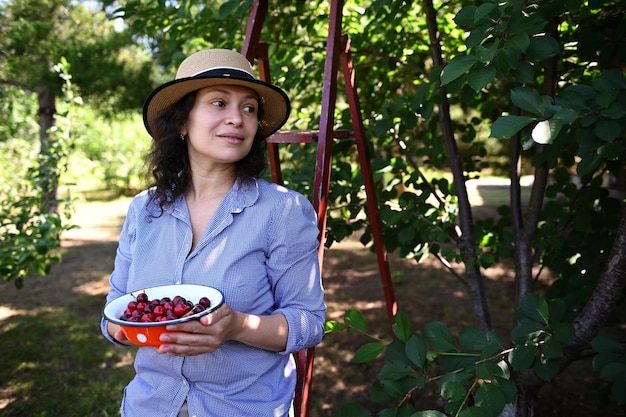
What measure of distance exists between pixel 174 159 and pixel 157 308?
55cm

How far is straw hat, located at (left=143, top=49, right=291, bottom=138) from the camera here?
1407 millimetres

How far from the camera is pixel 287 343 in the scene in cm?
135

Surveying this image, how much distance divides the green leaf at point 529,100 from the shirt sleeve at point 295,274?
23.2 inches

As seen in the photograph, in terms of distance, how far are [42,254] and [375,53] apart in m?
2.20

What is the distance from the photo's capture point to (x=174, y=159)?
1.60 metres

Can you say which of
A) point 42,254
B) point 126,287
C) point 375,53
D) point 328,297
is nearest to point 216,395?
point 126,287

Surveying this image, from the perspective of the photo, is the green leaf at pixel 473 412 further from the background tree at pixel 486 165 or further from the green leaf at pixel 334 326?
the green leaf at pixel 334 326

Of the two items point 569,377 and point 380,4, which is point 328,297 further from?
point 380,4

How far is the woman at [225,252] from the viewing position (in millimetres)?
1357

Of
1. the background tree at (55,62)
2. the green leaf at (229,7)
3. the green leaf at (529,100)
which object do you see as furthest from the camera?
the background tree at (55,62)

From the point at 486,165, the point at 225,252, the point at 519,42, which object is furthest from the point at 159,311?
the point at 486,165

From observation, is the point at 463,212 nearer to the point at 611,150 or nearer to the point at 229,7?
the point at 611,150

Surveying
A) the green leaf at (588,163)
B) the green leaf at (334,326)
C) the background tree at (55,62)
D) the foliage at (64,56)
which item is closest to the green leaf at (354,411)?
the green leaf at (334,326)

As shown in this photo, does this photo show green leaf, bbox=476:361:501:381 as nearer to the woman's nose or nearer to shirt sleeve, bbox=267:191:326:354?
shirt sleeve, bbox=267:191:326:354
